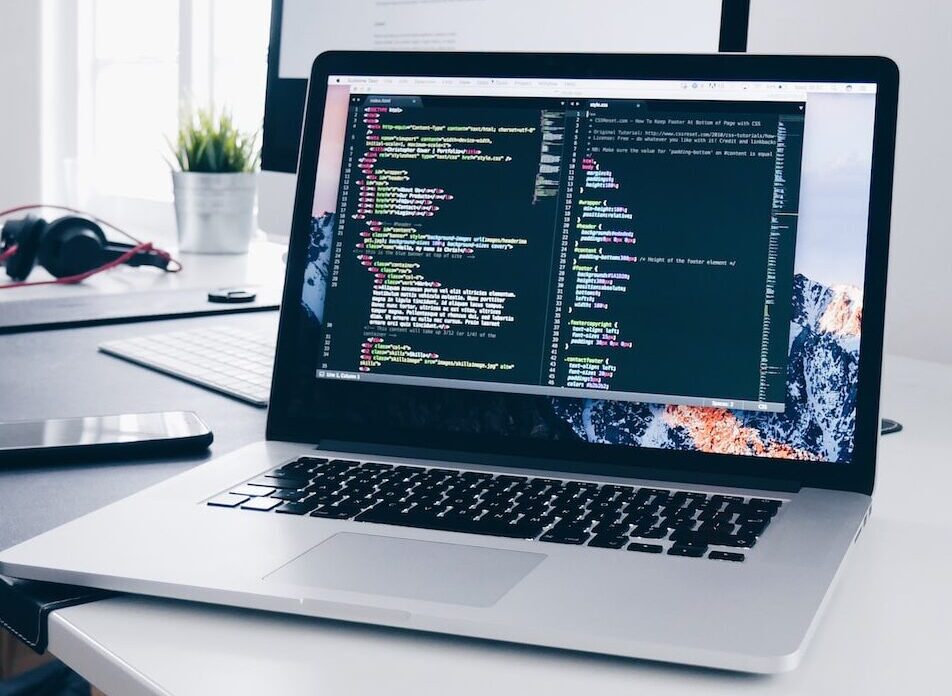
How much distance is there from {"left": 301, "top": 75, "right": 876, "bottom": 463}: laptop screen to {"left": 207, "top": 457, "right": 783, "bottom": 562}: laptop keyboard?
6 centimetres

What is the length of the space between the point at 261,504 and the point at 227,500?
2 centimetres

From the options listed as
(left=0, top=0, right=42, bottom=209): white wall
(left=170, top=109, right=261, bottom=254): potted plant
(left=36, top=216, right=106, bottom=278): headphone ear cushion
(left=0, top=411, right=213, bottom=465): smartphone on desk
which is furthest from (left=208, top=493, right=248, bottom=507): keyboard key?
(left=0, top=0, right=42, bottom=209): white wall

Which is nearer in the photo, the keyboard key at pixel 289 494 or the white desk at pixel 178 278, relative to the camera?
Answer: the keyboard key at pixel 289 494

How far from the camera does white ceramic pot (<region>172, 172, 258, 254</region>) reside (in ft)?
5.30

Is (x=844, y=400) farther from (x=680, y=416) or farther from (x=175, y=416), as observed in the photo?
(x=175, y=416)

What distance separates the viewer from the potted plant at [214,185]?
1602mm

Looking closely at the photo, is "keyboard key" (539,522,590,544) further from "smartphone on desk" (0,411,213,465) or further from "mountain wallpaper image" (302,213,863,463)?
"smartphone on desk" (0,411,213,465)

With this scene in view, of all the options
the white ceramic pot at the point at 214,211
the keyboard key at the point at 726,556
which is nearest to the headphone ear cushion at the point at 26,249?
the white ceramic pot at the point at 214,211

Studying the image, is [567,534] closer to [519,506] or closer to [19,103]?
[519,506]

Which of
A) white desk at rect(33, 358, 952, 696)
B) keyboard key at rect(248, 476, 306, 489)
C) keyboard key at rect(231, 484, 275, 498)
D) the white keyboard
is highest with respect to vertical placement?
the white keyboard

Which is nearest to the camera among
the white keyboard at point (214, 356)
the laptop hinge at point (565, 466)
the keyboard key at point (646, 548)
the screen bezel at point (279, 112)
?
the keyboard key at point (646, 548)

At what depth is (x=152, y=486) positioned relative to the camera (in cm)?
60

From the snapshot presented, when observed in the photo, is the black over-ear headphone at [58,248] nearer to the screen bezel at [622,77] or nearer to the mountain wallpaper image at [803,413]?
the screen bezel at [622,77]

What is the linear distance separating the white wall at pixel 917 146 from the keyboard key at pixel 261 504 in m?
0.70
